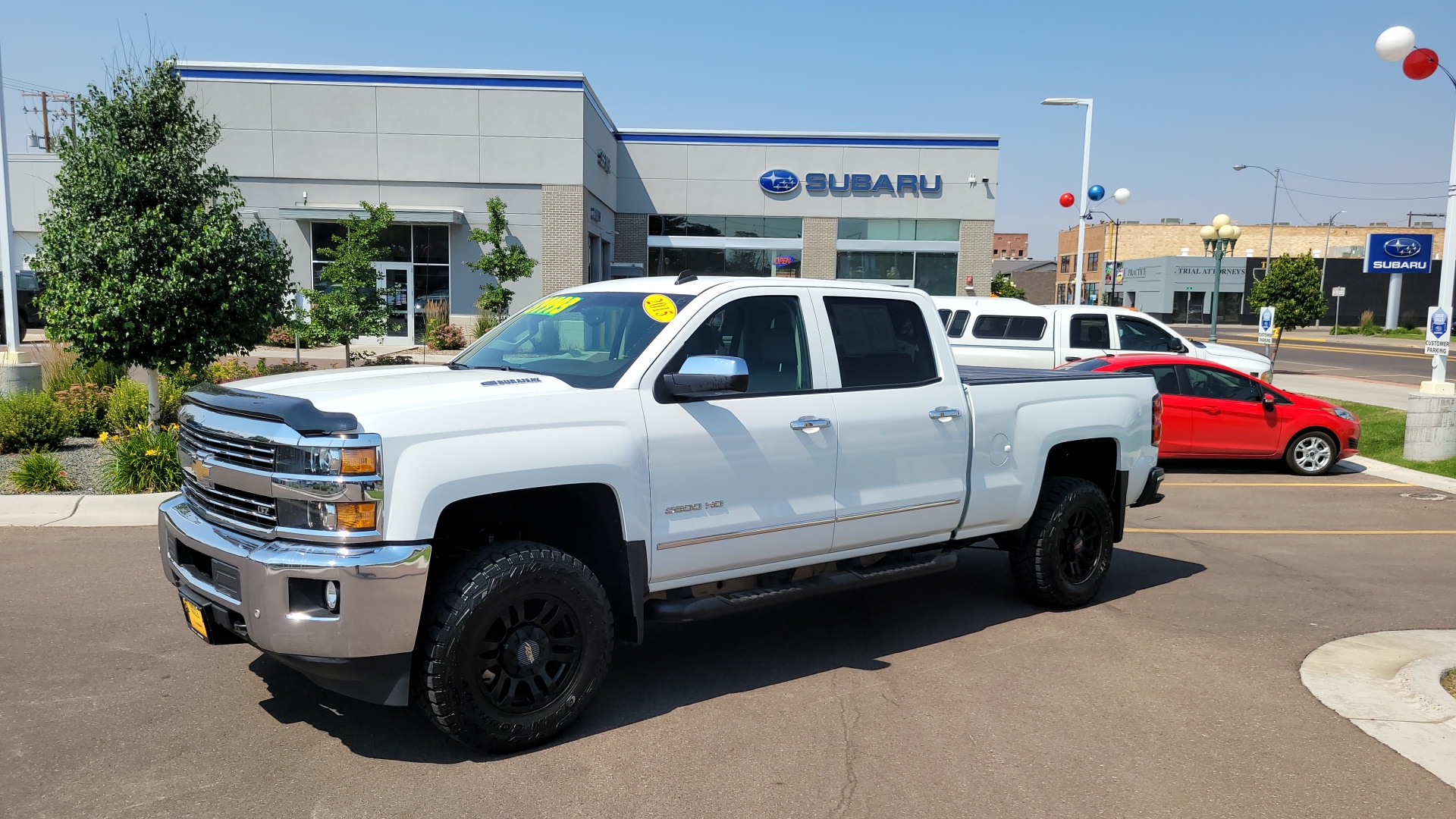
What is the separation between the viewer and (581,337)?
5.09 metres

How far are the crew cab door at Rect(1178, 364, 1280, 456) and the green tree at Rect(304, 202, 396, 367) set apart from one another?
43.6ft

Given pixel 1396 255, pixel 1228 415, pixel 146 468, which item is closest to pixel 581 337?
pixel 146 468

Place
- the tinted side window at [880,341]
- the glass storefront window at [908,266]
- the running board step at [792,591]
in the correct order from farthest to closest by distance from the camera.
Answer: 1. the glass storefront window at [908,266]
2. the tinted side window at [880,341]
3. the running board step at [792,591]

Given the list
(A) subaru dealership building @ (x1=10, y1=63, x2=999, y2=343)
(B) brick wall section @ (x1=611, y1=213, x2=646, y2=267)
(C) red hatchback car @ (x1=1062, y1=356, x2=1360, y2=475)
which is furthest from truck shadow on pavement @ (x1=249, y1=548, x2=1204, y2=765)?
(B) brick wall section @ (x1=611, y1=213, x2=646, y2=267)

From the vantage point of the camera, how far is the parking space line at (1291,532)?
9180 mm

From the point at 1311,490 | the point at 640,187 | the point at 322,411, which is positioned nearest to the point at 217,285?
the point at 322,411

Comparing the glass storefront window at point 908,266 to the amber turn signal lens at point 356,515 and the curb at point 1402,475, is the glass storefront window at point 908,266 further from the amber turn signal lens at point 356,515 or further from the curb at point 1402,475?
the amber turn signal lens at point 356,515

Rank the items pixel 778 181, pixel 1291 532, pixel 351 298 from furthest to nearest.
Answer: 1. pixel 778 181
2. pixel 351 298
3. pixel 1291 532

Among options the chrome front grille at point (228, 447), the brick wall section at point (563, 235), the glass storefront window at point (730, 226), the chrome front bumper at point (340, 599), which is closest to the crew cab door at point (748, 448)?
the chrome front bumper at point (340, 599)

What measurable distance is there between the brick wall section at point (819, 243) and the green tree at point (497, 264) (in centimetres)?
1328

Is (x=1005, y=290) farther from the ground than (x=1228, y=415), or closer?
farther from the ground

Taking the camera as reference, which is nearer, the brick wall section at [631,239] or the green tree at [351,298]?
the green tree at [351,298]

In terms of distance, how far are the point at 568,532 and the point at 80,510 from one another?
651 centimetres

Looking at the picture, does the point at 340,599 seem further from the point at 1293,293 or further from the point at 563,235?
the point at 1293,293
